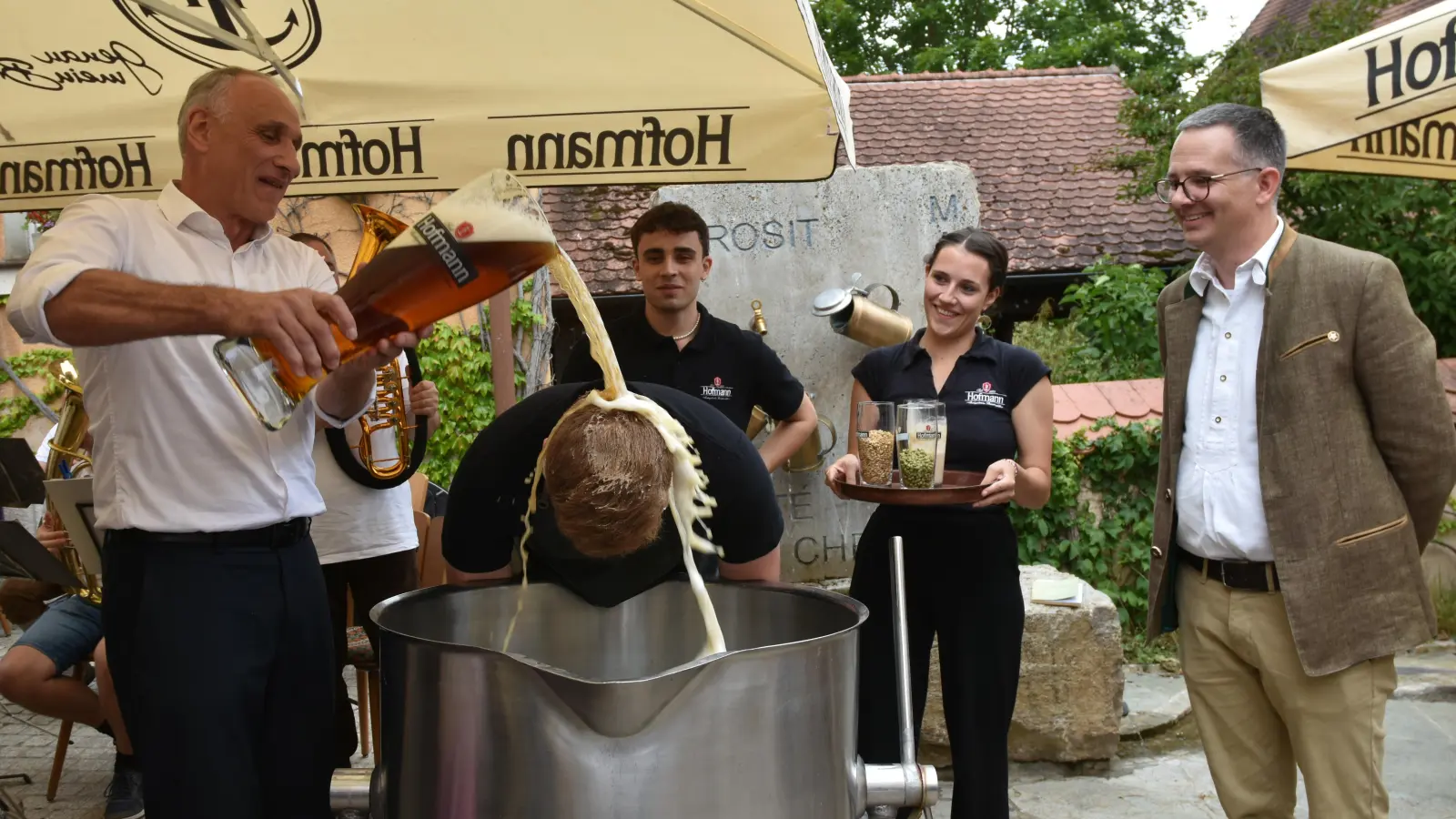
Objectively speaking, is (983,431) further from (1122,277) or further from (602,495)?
(1122,277)

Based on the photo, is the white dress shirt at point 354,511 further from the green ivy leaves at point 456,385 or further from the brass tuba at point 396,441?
the green ivy leaves at point 456,385

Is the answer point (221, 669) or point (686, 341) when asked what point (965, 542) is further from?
point (221, 669)

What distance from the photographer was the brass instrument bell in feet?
18.4

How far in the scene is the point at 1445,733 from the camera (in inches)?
193

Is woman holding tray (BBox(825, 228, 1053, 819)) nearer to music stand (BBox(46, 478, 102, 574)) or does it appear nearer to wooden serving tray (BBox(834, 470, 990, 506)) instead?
wooden serving tray (BBox(834, 470, 990, 506))

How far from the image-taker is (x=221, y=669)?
7.07 ft

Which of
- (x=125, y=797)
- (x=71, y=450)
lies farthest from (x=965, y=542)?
(x=71, y=450)

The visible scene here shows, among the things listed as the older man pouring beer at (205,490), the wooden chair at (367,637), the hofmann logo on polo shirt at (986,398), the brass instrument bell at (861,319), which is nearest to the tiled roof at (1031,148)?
the brass instrument bell at (861,319)

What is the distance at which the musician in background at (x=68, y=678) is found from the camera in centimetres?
393

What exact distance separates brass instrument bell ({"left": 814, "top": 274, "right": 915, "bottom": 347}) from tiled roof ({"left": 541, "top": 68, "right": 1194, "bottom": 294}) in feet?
27.4

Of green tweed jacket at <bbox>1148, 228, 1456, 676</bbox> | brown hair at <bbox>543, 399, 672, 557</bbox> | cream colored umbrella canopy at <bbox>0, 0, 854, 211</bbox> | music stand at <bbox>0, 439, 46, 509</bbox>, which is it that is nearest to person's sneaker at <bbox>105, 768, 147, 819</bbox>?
music stand at <bbox>0, 439, 46, 509</bbox>

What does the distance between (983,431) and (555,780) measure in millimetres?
1945

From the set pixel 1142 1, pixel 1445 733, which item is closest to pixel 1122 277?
pixel 1445 733

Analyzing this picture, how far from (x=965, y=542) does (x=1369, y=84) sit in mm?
1726
